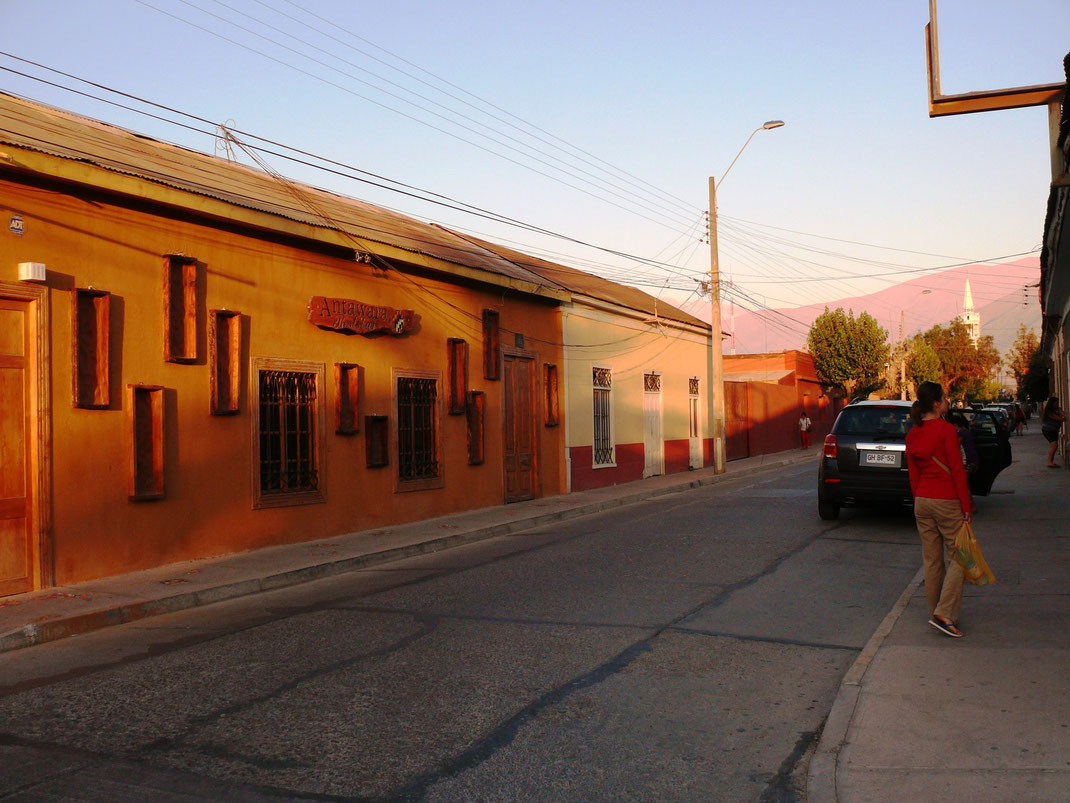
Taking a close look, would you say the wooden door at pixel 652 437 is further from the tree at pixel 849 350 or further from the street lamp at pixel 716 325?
the tree at pixel 849 350

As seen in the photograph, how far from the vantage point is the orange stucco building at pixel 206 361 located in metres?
9.49

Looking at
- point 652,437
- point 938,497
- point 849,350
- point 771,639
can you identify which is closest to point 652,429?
point 652,437

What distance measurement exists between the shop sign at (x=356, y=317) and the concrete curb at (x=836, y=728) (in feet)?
28.8

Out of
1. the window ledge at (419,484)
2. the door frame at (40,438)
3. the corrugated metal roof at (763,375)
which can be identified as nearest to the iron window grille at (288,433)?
the window ledge at (419,484)

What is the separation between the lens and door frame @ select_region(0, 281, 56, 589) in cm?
944

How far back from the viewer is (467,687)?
5.87m

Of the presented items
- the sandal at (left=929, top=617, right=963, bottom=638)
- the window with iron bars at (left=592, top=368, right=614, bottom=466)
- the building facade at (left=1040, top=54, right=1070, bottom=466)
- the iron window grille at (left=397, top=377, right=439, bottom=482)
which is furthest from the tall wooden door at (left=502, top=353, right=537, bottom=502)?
the sandal at (left=929, top=617, right=963, bottom=638)

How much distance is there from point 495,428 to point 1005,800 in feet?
47.3

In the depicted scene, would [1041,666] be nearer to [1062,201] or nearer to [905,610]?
[905,610]

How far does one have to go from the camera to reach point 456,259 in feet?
55.5

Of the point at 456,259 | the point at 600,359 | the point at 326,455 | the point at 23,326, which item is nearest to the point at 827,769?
the point at 23,326

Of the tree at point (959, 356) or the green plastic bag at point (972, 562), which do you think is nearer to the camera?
the green plastic bag at point (972, 562)

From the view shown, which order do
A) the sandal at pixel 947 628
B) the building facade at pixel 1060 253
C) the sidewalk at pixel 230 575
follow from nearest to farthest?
1. the sandal at pixel 947 628
2. the building facade at pixel 1060 253
3. the sidewalk at pixel 230 575

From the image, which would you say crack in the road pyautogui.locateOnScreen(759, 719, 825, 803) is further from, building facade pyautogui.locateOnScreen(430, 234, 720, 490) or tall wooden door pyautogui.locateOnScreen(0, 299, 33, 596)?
building facade pyautogui.locateOnScreen(430, 234, 720, 490)
